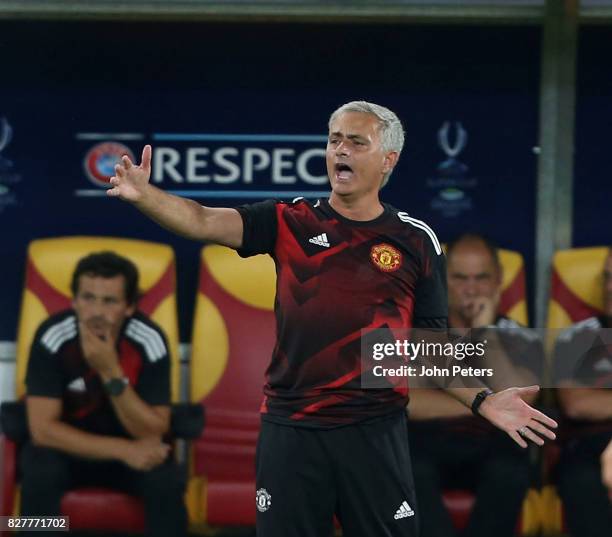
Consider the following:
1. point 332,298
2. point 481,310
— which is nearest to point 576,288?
point 481,310

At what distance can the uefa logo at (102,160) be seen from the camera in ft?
18.0

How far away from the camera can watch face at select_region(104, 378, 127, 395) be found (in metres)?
4.76

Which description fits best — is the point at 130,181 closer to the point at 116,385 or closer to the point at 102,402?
the point at 116,385

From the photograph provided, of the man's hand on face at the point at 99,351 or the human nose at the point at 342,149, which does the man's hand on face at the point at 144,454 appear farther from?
the human nose at the point at 342,149

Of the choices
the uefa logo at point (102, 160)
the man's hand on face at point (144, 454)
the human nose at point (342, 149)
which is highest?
the uefa logo at point (102, 160)

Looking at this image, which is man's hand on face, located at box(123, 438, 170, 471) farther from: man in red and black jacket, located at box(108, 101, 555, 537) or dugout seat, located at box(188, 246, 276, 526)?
man in red and black jacket, located at box(108, 101, 555, 537)

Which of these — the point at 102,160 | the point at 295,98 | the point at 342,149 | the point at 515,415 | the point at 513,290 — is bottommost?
the point at 515,415

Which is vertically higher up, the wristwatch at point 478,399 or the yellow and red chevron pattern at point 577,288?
the yellow and red chevron pattern at point 577,288

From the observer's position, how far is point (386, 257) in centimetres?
348

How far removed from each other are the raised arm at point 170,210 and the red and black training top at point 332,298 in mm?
55

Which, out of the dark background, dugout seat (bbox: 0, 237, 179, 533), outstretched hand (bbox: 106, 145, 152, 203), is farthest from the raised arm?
the dark background

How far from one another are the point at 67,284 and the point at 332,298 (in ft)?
6.40

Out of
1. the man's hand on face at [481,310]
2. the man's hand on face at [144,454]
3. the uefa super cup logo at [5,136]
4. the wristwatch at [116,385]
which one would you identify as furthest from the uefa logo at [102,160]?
the man's hand on face at [481,310]

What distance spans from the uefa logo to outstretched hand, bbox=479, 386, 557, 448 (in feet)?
8.09
